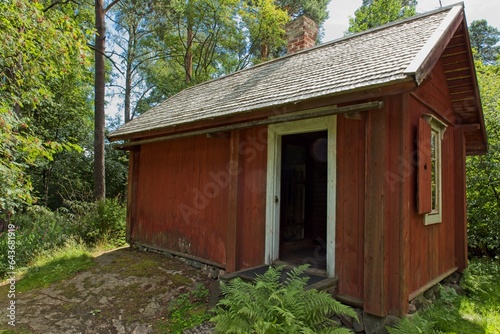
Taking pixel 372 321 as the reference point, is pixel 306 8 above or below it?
above

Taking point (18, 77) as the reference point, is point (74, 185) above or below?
below

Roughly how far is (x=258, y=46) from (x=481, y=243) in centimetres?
1397

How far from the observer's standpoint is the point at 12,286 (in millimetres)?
4926

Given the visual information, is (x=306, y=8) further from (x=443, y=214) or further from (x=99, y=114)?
(x=443, y=214)

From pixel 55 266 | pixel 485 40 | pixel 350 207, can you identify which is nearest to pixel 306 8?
pixel 485 40

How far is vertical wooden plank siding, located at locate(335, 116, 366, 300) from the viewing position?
11.6 feet

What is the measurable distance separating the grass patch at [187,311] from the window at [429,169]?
9.72ft

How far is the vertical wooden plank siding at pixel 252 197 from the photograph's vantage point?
4559mm

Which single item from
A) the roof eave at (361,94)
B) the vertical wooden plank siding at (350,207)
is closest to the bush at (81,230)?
the roof eave at (361,94)

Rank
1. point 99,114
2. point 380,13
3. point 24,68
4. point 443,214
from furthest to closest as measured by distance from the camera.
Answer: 1. point 380,13
2. point 99,114
3. point 24,68
4. point 443,214

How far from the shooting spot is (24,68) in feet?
16.6

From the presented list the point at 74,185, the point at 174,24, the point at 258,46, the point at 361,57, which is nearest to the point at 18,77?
the point at 361,57

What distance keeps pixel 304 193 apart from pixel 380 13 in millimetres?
15542

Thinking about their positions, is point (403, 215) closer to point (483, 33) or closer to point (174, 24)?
point (174, 24)
